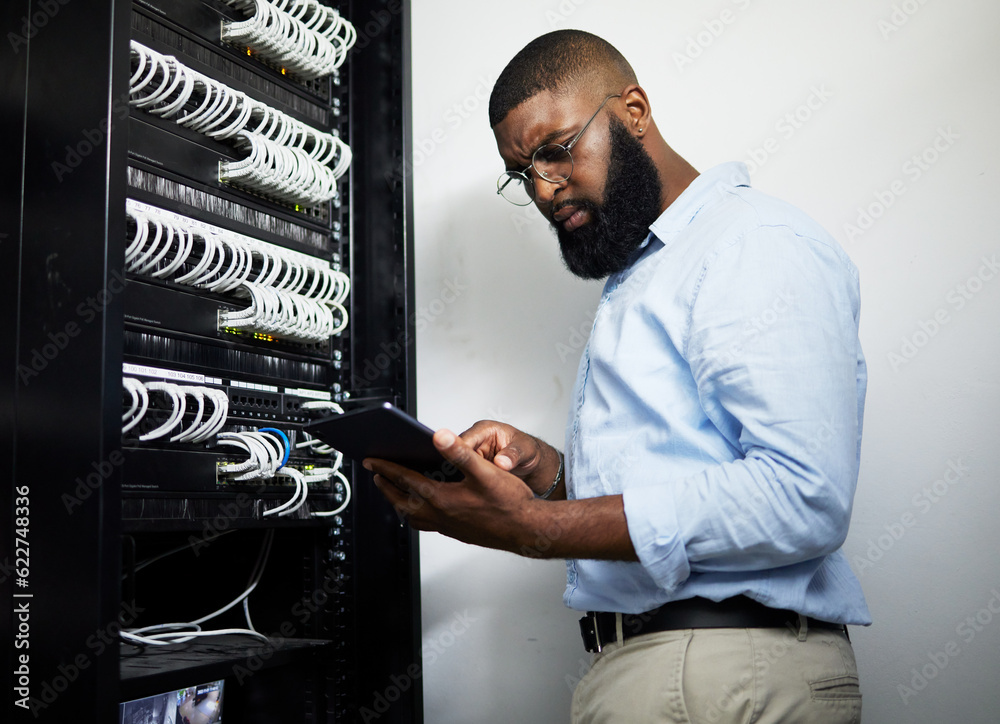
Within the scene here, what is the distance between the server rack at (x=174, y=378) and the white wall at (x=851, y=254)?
0.74 feet

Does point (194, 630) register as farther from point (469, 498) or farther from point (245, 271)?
point (469, 498)

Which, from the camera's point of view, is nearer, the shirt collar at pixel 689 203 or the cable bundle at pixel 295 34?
the shirt collar at pixel 689 203

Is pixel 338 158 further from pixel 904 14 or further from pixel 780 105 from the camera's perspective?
pixel 904 14

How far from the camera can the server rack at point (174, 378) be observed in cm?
110

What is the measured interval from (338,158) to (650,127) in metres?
0.70

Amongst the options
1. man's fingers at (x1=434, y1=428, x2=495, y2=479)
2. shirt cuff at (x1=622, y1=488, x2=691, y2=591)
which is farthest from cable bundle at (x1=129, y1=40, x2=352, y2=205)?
shirt cuff at (x1=622, y1=488, x2=691, y2=591)

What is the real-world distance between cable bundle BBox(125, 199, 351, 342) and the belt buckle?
0.75 meters

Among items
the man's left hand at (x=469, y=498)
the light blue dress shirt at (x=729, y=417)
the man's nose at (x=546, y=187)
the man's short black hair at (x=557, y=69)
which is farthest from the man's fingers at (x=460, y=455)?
the man's short black hair at (x=557, y=69)

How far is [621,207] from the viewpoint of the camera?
138cm

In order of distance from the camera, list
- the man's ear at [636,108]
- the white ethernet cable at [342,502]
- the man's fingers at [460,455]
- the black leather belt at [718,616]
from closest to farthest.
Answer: the man's fingers at [460,455]
the black leather belt at [718,616]
the man's ear at [636,108]
the white ethernet cable at [342,502]

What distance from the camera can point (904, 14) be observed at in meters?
1.62

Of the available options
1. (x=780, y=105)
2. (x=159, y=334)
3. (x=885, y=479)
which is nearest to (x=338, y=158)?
(x=159, y=334)

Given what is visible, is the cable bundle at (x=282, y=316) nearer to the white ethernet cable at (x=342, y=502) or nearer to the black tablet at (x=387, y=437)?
the white ethernet cable at (x=342, y=502)

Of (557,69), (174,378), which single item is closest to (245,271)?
(174,378)
